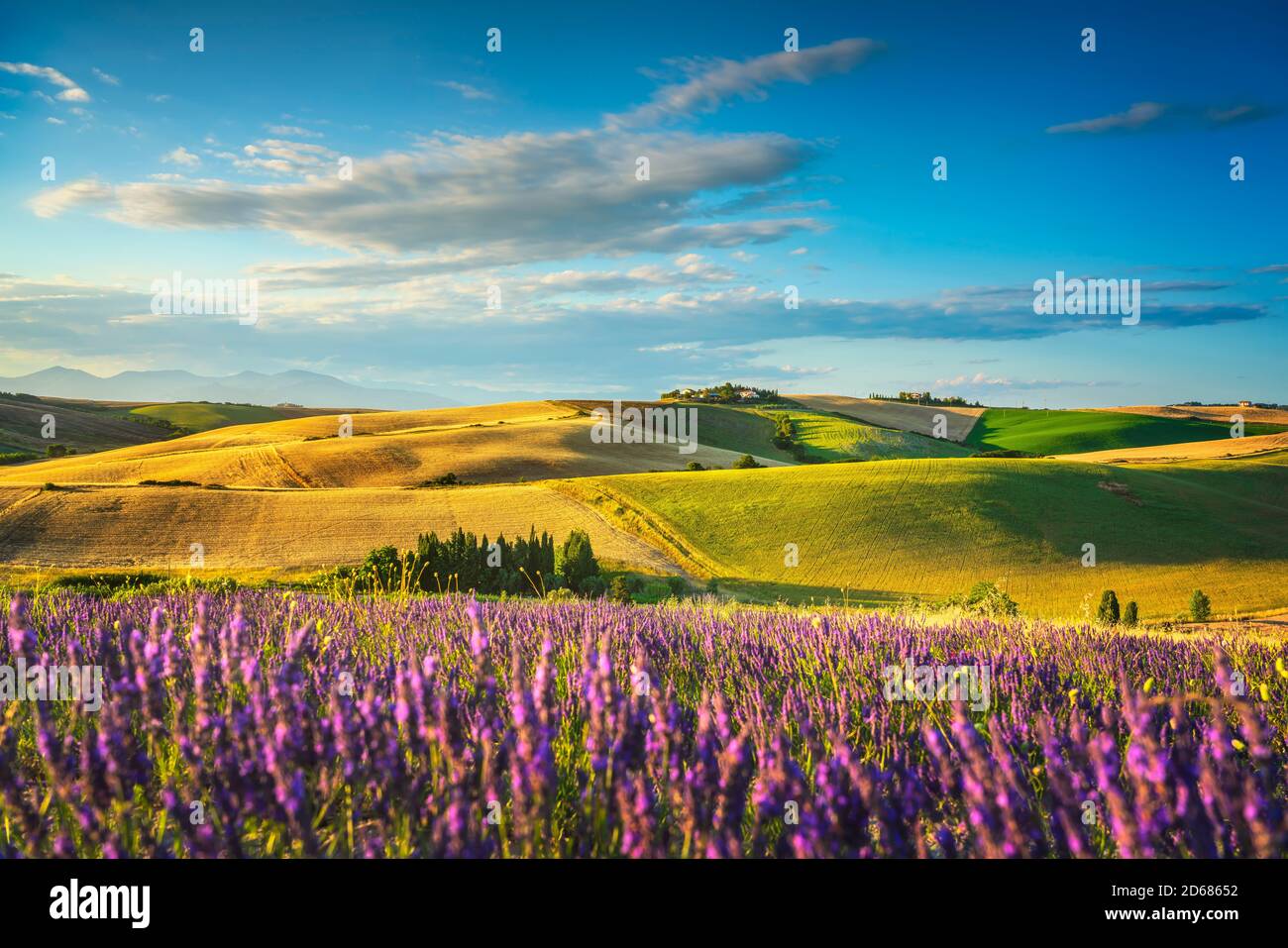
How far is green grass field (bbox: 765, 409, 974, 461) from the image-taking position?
96825 millimetres

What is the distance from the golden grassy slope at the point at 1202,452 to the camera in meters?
74.8

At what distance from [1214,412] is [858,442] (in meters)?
62.2

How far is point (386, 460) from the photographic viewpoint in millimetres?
70688

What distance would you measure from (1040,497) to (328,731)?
57.1m

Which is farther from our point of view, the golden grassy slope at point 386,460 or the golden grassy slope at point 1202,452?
the golden grassy slope at point 1202,452

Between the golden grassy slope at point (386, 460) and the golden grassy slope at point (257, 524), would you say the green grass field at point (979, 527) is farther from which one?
the golden grassy slope at point (386, 460)

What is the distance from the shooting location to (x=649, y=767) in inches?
108

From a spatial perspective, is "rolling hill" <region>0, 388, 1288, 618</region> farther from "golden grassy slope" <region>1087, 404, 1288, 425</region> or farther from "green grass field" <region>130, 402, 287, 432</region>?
"green grass field" <region>130, 402, 287, 432</region>

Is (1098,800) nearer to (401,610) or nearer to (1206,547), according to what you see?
(401,610)

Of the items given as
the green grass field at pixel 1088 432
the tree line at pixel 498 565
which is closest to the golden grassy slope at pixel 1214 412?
the green grass field at pixel 1088 432

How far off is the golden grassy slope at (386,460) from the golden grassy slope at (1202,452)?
106 ft

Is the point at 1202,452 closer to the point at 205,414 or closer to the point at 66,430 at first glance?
the point at 66,430

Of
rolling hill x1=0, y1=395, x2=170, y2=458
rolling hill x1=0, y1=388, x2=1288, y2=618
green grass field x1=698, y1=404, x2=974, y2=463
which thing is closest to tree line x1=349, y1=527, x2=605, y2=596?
rolling hill x1=0, y1=388, x2=1288, y2=618
